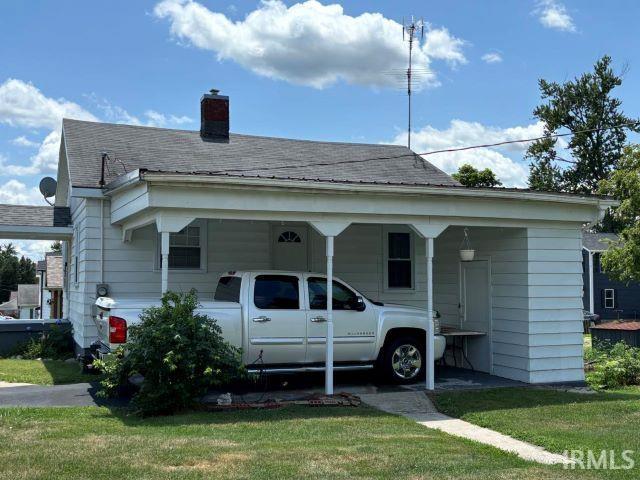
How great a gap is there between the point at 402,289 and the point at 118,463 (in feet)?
29.8

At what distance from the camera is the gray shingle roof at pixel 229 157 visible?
1388 centimetres

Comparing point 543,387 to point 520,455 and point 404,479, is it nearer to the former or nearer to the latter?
point 520,455

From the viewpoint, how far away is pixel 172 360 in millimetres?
8508

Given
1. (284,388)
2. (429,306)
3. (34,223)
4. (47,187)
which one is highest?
(47,187)

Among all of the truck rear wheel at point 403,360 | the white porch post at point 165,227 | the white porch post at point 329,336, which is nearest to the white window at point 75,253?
the white porch post at point 165,227

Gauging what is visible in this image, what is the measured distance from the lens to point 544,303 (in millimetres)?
11883

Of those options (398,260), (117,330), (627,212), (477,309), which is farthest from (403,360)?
(627,212)

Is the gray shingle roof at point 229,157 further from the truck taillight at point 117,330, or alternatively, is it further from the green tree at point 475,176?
the green tree at point 475,176

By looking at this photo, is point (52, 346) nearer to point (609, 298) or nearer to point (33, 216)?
point (33, 216)

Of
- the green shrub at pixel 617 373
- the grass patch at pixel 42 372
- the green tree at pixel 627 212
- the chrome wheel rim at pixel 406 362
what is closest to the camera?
the chrome wheel rim at pixel 406 362

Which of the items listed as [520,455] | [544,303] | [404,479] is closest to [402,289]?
[544,303]

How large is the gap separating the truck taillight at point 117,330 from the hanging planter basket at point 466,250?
20.8 feet

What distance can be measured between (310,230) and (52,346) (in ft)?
20.7

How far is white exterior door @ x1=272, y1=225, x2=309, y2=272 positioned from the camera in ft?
45.7
